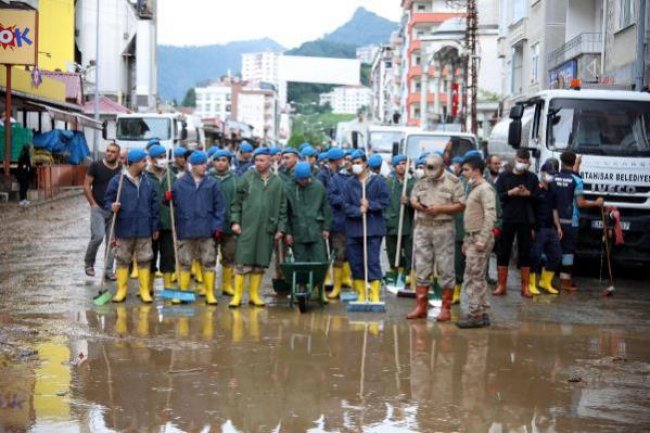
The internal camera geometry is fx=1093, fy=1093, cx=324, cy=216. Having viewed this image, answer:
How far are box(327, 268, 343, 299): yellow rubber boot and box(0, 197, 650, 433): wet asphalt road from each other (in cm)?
73

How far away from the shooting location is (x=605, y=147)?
1642 cm

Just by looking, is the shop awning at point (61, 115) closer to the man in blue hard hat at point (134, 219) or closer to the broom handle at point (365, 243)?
the man in blue hard hat at point (134, 219)

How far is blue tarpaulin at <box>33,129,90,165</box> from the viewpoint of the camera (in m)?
36.5

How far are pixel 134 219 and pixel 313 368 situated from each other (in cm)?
424

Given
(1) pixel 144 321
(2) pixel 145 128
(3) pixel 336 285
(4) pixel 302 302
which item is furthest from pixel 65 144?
(1) pixel 144 321

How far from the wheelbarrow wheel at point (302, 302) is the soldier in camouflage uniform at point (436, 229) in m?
1.22

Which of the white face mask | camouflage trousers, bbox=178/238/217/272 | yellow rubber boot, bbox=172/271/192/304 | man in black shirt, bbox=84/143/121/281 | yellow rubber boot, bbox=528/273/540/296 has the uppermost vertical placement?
the white face mask

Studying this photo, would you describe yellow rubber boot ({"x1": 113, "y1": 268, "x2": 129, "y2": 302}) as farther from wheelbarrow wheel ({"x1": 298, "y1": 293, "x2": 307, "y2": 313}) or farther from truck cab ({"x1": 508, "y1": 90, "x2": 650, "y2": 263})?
truck cab ({"x1": 508, "y1": 90, "x2": 650, "y2": 263})

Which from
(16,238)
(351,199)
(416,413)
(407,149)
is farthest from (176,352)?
(407,149)

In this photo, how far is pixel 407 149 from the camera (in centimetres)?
2683

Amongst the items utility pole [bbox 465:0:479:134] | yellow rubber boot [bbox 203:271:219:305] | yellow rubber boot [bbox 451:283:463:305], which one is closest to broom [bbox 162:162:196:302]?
yellow rubber boot [bbox 203:271:219:305]

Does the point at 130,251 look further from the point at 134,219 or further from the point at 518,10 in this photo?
the point at 518,10

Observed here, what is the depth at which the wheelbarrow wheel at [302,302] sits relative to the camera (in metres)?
12.4

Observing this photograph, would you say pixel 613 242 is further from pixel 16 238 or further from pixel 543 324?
pixel 16 238
